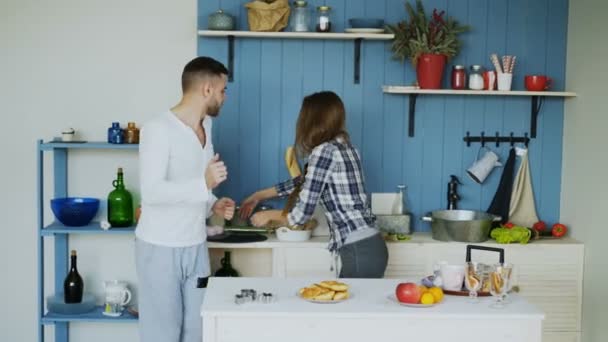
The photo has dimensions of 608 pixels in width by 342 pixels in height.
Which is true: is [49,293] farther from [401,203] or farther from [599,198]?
[599,198]

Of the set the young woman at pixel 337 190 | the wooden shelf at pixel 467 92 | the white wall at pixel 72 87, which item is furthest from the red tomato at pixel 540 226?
the white wall at pixel 72 87

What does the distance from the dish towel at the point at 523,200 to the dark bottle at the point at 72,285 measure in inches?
91.7

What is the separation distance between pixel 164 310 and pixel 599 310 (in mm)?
2179

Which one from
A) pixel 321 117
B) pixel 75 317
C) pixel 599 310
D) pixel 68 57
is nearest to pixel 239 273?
pixel 75 317

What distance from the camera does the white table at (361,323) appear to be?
2.88 m

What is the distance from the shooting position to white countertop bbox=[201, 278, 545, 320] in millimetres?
2875

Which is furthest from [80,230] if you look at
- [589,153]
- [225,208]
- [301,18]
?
[589,153]

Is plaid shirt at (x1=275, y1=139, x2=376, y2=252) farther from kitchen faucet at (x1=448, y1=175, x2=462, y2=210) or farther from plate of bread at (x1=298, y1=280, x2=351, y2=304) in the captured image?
kitchen faucet at (x1=448, y1=175, x2=462, y2=210)

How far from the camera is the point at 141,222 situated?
3.64 metres

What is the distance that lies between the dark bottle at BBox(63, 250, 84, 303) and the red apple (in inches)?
84.1

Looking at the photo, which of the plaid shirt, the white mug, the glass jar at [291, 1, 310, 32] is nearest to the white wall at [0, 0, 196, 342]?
the glass jar at [291, 1, 310, 32]

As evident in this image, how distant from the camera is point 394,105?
189 inches

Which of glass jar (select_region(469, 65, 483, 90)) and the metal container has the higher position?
glass jar (select_region(469, 65, 483, 90))

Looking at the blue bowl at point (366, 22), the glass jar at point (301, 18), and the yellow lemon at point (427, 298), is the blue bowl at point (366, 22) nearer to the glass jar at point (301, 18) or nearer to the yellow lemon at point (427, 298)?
the glass jar at point (301, 18)
